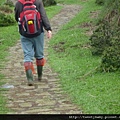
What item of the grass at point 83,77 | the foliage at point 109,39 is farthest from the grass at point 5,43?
the foliage at point 109,39

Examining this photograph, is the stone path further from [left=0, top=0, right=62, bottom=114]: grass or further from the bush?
the bush

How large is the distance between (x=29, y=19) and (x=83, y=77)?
5.25 feet

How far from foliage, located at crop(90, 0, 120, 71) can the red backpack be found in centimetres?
167

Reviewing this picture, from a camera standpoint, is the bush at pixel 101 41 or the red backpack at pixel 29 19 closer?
the red backpack at pixel 29 19

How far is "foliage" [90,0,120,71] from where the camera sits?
25.5ft

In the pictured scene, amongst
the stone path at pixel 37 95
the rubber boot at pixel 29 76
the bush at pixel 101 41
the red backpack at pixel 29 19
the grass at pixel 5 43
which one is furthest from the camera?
the bush at pixel 101 41

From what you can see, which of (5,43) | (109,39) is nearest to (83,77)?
(109,39)

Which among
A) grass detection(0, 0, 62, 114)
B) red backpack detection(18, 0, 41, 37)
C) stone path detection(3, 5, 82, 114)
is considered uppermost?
red backpack detection(18, 0, 41, 37)

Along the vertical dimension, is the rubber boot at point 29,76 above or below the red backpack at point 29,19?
below

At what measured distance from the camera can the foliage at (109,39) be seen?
7766 millimetres

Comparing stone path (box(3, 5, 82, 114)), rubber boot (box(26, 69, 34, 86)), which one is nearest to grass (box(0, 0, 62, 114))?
stone path (box(3, 5, 82, 114))

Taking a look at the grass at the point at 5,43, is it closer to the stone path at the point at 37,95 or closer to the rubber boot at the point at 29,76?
the stone path at the point at 37,95

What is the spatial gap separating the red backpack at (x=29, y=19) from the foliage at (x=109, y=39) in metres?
1.67

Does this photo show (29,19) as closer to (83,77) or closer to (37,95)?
(37,95)
